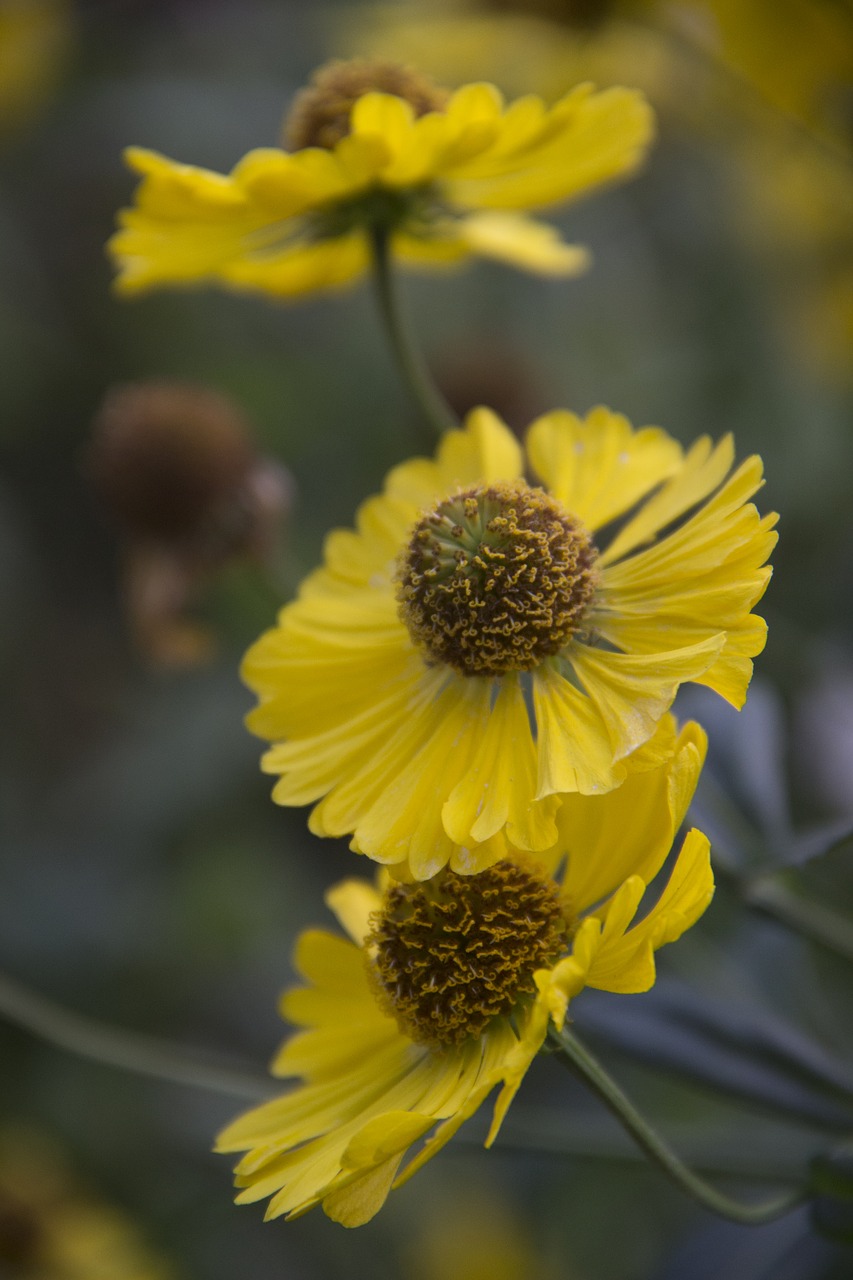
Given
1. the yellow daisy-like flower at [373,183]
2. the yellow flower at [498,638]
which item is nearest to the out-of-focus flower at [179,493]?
the yellow daisy-like flower at [373,183]

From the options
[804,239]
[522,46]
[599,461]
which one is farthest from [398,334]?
[522,46]

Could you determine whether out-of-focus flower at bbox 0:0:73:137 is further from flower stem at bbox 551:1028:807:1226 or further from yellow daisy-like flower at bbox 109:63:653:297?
flower stem at bbox 551:1028:807:1226

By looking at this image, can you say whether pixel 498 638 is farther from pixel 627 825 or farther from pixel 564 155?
pixel 564 155

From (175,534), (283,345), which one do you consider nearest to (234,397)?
(283,345)

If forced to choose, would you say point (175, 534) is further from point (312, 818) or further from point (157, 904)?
point (157, 904)

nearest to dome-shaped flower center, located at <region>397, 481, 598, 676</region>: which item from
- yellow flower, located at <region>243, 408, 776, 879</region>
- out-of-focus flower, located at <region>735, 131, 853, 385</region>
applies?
yellow flower, located at <region>243, 408, 776, 879</region>

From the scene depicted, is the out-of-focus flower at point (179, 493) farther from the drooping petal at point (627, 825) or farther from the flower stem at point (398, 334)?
the drooping petal at point (627, 825)
